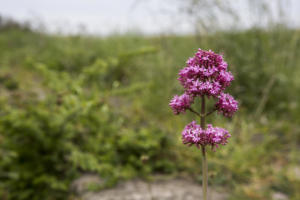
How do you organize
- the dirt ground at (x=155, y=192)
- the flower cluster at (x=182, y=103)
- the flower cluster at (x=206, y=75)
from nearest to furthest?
the flower cluster at (x=206, y=75)
the flower cluster at (x=182, y=103)
the dirt ground at (x=155, y=192)

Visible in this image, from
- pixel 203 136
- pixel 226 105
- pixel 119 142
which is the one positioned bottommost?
pixel 203 136

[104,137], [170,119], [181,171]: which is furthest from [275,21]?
[104,137]

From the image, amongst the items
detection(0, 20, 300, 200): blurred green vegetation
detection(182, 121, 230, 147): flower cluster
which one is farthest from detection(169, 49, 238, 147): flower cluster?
detection(0, 20, 300, 200): blurred green vegetation

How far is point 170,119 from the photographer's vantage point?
3.75 meters

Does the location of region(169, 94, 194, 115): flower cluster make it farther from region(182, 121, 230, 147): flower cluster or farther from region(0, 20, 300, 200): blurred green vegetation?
region(0, 20, 300, 200): blurred green vegetation

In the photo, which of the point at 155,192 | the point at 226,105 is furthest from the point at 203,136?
the point at 155,192

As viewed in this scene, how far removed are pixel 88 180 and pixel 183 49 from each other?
281cm

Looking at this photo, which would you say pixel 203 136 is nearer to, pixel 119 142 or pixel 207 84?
pixel 207 84

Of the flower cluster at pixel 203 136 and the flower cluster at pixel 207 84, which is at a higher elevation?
the flower cluster at pixel 207 84

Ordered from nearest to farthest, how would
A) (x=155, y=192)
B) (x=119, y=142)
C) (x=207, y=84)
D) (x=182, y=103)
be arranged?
(x=207, y=84), (x=182, y=103), (x=155, y=192), (x=119, y=142)

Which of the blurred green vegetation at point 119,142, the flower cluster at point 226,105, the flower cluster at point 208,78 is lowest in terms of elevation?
the flower cluster at point 226,105

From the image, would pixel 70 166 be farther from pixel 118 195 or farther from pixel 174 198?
pixel 174 198

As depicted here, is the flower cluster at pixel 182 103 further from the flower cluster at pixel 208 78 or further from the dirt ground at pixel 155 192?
the dirt ground at pixel 155 192

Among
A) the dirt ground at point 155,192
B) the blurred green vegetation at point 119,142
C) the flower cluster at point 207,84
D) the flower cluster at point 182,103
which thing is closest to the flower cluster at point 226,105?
the flower cluster at point 207,84
